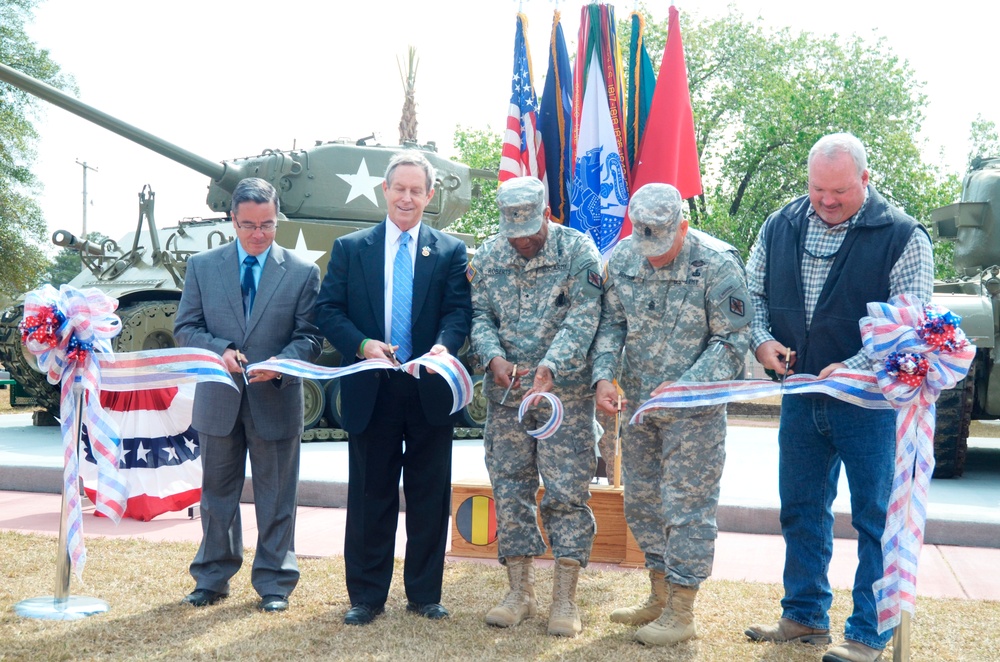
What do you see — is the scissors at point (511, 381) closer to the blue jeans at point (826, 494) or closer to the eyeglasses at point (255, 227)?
the blue jeans at point (826, 494)

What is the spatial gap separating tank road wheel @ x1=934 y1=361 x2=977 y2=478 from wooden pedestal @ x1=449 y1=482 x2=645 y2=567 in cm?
415

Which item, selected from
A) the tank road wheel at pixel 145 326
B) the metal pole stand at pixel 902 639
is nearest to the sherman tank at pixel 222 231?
the tank road wheel at pixel 145 326

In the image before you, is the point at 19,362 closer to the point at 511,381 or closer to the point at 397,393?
the point at 397,393

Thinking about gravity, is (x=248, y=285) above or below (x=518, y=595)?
above

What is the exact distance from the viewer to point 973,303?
855 cm

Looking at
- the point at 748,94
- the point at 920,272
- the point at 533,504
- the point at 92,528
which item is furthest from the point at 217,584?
the point at 748,94

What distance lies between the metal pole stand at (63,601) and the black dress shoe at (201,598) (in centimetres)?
36

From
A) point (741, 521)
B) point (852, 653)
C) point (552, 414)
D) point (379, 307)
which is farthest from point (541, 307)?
point (741, 521)

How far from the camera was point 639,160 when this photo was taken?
645 centimetres

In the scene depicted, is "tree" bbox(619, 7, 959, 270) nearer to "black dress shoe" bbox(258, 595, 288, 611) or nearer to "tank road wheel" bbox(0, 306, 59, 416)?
"tank road wheel" bbox(0, 306, 59, 416)

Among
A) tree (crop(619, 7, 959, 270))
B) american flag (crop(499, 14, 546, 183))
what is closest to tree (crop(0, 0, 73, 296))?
tree (crop(619, 7, 959, 270))

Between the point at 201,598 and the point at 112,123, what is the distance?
24.9ft

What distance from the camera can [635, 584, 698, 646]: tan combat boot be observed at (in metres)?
4.16

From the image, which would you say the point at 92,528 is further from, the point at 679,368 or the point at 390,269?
the point at 679,368
